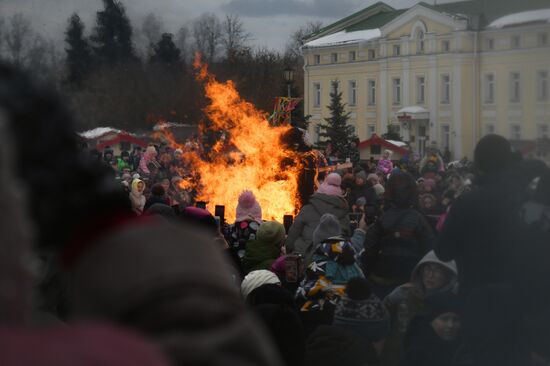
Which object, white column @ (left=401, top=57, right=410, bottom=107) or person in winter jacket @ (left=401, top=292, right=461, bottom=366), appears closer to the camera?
person in winter jacket @ (left=401, top=292, right=461, bottom=366)

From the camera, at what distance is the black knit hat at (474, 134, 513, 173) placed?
376 centimetres

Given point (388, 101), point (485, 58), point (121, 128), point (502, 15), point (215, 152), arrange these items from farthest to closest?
point (121, 128) < point (215, 152) < point (388, 101) < point (485, 58) < point (502, 15)

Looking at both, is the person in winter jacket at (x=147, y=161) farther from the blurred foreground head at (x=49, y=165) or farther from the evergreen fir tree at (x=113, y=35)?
the blurred foreground head at (x=49, y=165)

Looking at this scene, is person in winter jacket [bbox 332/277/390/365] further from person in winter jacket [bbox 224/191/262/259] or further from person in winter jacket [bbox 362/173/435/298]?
person in winter jacket [bbox 224/191/262/259]

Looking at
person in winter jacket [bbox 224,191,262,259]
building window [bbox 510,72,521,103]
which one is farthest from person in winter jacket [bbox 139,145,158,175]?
building window [bbox 510,72,521,103]

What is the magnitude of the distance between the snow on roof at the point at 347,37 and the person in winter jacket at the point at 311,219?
5.65 feet

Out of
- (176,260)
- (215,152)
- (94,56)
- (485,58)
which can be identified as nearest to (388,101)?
(485,58)

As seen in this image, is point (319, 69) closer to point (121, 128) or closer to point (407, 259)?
point (407, 259)

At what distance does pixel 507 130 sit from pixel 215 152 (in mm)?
9862

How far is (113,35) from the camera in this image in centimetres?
1434

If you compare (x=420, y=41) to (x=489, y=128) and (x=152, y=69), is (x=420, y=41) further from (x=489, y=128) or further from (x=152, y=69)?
(x=152, y=69)

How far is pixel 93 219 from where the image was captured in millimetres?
819

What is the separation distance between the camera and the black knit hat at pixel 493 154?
3760 millimetres

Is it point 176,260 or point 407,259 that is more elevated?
point 176,260
